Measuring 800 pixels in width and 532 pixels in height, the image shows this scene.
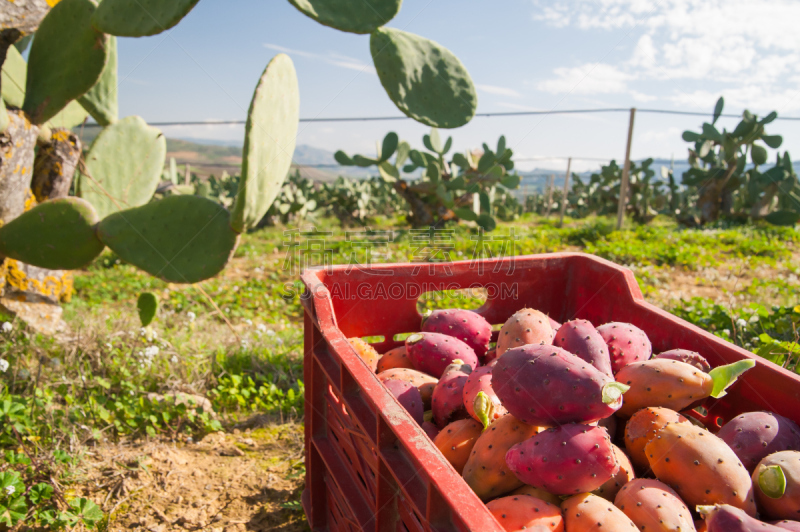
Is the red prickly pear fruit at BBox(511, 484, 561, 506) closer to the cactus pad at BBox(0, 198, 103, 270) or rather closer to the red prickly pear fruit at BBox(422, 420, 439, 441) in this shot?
the red prickly pear fruit at BBox(422, 420, 439, 441)

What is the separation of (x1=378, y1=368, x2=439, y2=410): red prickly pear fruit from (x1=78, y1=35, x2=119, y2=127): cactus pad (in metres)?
2.29

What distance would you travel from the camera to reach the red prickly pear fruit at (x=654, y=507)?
72 cm

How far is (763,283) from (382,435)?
134 inches

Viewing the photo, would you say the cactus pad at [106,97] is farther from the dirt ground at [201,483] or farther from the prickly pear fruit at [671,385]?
the prickly pear fruit at [671,385]

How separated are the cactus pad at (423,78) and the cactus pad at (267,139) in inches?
13.9

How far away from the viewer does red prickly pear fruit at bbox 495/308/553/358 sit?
3.75 feet

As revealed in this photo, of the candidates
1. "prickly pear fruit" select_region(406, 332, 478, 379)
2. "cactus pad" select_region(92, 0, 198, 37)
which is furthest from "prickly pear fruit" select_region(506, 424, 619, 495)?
"cactus pad" select_region(92, 0, 198, 37)

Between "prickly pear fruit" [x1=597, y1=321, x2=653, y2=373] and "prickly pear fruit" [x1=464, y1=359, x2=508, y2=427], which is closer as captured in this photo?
"prickly pear fruit" [x1=464, y1=359, x2=508, y2=427]

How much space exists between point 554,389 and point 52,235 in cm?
193

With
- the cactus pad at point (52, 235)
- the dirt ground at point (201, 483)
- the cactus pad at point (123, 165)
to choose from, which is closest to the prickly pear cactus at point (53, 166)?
the cactus pad at point (123, 165)

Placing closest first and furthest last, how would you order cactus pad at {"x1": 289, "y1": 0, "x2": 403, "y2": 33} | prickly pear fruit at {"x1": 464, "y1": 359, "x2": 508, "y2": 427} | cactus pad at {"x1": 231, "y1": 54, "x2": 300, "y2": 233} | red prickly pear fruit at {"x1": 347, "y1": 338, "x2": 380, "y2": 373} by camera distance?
prickly pear fruit at {"x1": 464, "y1": 359, "x2": 508, "y2": 427} → red prickly pear fruit at {"x1": 347, "y1": 338, "x2": 380, "y2": 373} → cactus pad at {"x1": 231, "y1": 54, "x2": 300, "y2": 233} → cactus pad at {"x1": 289, "y1": 0, "x2": 403, "y2": 33}

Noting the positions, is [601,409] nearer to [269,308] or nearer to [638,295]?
[638,295]

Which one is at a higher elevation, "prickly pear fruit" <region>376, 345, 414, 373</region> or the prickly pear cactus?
the prickly pear cactus

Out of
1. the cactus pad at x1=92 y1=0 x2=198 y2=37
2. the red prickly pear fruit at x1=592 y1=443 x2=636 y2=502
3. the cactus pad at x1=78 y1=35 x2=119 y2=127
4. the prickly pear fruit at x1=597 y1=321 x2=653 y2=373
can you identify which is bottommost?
the red prickly pear fruit at x1=592 y1=443 x2=636 y2=502
